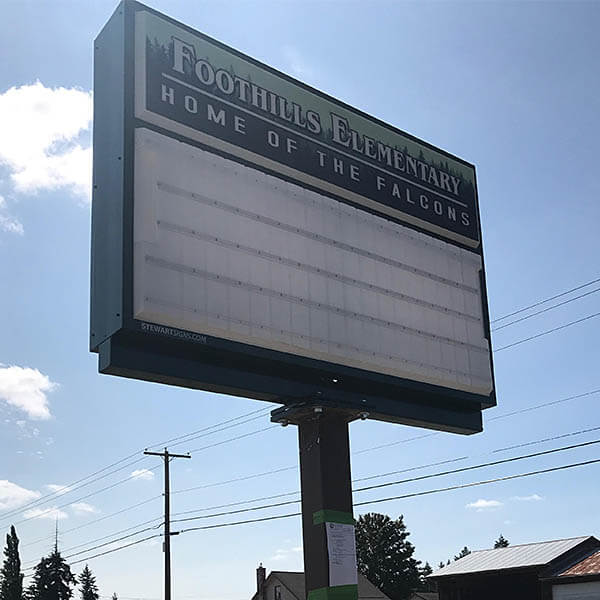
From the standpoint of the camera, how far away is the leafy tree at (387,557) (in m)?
80.2

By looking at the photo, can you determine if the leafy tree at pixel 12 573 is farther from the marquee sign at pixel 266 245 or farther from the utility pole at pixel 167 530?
the marquee sign at pixel 266 245

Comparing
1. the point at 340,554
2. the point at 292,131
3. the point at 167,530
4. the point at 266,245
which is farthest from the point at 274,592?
the point at 266,245

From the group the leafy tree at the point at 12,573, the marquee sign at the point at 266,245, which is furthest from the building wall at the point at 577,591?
the leafy tree at the point at 12,573

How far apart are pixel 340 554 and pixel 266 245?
408 centimetres

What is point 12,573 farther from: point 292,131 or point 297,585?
point 292,131

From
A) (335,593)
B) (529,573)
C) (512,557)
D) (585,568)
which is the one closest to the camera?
(335,593)

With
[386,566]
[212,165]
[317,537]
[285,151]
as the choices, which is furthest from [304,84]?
[386,566]

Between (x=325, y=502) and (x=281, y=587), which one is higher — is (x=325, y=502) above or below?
below

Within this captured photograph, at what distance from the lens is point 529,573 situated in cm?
3528

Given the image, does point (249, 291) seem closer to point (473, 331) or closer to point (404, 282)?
point (404, 282)

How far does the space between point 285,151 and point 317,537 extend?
17.4 feet

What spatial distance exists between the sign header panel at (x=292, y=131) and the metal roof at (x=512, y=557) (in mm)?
22413

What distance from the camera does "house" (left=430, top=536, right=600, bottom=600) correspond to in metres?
33.3

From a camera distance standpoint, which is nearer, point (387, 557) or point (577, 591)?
point (577, 591)
